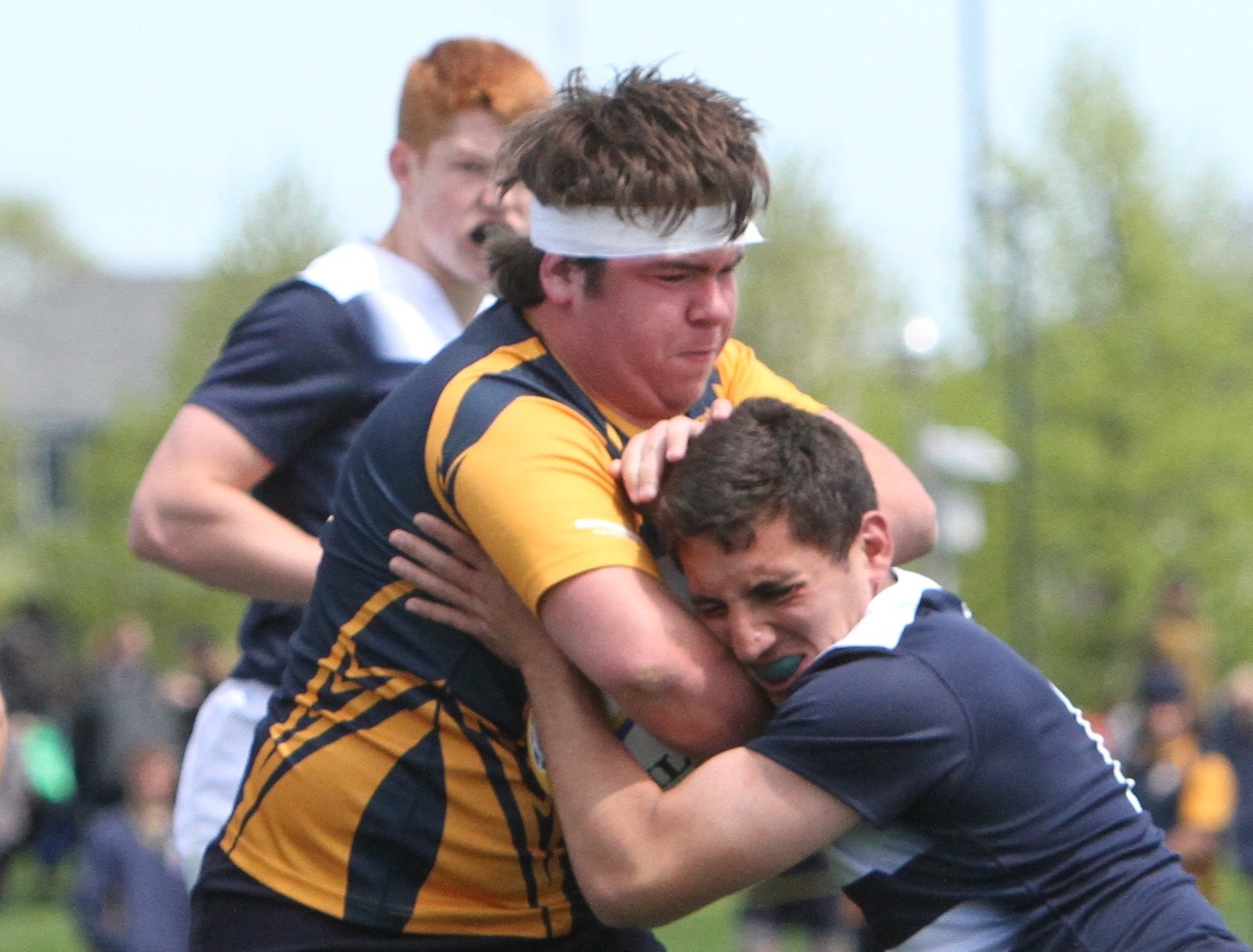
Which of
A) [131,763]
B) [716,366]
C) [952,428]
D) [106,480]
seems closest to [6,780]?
[131,763]

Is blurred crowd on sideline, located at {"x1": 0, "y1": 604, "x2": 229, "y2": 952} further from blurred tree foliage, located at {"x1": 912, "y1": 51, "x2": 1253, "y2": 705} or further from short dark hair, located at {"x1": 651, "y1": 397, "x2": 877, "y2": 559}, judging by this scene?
blurred tree foliage, located at {"x1": 912, "y1": 51, "x2": 1253, "y2": 705}

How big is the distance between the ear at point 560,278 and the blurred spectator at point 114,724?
45.3ft

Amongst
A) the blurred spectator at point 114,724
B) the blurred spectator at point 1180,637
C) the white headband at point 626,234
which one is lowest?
the blurred spectator at point 114,724

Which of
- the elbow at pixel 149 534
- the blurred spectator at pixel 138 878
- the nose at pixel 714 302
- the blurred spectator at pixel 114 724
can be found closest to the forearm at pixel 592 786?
the nose at pixel 714 302

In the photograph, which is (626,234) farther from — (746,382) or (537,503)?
(746,382)

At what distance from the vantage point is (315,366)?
4.16 m

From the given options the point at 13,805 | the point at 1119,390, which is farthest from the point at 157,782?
the point at 1119,390

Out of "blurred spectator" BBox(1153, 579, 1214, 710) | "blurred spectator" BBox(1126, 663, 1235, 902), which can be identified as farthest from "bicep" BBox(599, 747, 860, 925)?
"blurred spectator" BBox(1153, 579, 1214, 710)

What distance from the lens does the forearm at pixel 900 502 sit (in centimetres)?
362

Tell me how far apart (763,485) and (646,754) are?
498 millimetres

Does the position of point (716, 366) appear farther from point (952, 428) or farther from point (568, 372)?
point (952, 428)

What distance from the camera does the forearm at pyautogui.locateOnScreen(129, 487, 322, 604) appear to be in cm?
410

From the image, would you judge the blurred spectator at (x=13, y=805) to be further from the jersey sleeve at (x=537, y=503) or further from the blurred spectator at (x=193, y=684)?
the jersey sleeve at (x=537, y=503)

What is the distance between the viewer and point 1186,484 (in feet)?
108
